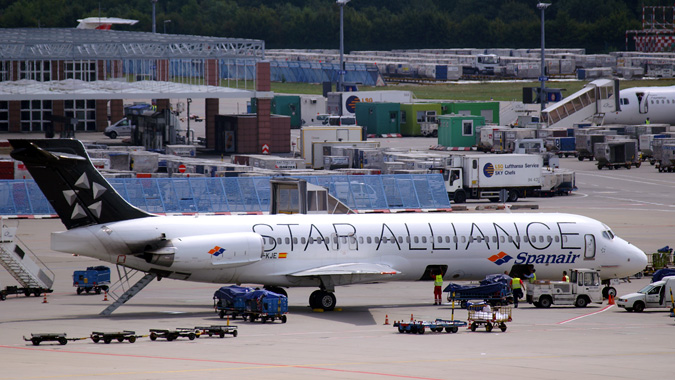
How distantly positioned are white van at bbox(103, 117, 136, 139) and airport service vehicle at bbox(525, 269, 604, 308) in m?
71.6

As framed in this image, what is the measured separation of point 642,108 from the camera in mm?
104562

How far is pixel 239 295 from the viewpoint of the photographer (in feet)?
119

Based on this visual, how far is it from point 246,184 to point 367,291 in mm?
19568

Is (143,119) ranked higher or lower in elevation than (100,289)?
higher

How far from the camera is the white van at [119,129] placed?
106 metres

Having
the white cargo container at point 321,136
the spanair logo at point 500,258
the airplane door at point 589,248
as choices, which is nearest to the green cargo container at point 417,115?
the white cargo container at point 321,136

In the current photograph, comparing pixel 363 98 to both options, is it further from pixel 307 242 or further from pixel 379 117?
pixel 307 242

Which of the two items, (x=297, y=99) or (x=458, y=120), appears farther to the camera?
(x=297, y=99)

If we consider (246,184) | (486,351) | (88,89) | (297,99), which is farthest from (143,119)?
(486,351)

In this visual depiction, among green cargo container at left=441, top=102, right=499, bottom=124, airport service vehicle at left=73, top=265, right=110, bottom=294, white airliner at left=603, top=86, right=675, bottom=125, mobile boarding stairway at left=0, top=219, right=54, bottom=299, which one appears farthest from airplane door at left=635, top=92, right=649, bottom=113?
mobile boarding stairway at left=0, top=219, right=54, bottom=299

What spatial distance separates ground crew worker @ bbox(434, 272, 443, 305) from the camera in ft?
131

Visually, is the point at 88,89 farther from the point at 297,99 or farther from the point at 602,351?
the point at 602,351

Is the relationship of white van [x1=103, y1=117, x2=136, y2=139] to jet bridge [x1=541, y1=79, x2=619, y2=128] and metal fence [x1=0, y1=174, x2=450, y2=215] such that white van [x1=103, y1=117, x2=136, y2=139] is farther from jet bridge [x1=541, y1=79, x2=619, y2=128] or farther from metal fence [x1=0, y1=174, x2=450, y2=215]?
metal fence [x1=0, y1=174, x2=450, y2=215]

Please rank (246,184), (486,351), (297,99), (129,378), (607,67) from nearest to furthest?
(129,378)
(486,351)
(246,184)
(297,99)
(607,67)
